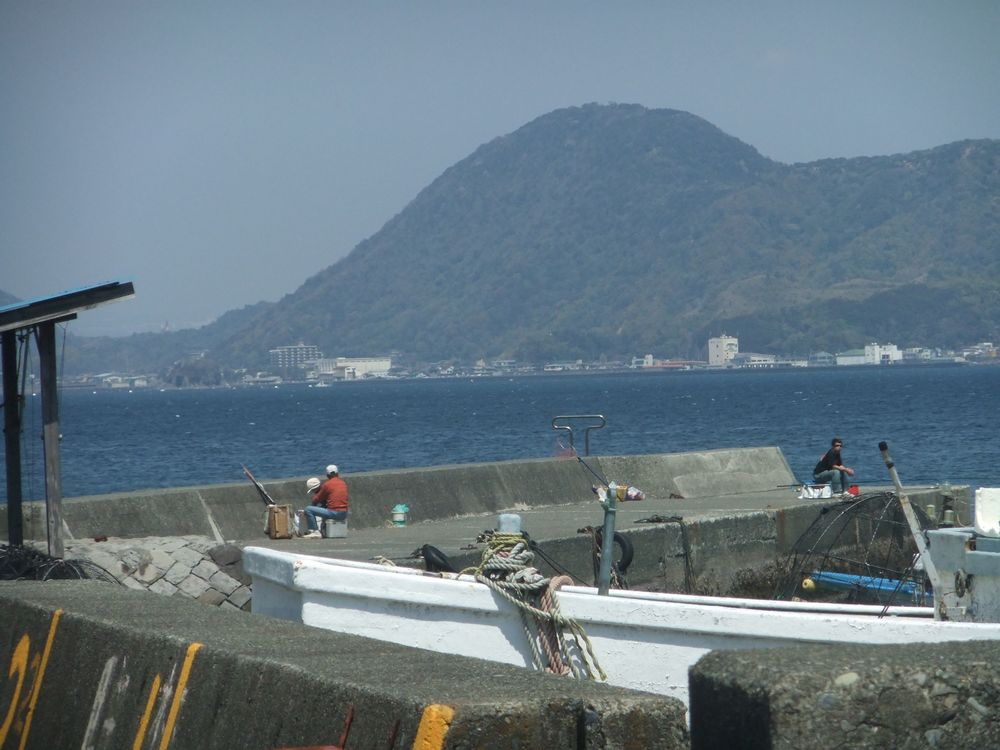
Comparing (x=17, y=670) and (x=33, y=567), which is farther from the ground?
(x=17, y=670)

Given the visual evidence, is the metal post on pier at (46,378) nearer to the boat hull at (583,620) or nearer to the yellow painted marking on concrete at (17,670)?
the boat hull at (583,620)

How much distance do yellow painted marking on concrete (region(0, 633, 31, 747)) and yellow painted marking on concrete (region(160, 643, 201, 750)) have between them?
3.23ft

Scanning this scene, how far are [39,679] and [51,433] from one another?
5825mm

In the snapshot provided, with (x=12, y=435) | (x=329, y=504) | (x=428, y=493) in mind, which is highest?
(x=12, y=435)

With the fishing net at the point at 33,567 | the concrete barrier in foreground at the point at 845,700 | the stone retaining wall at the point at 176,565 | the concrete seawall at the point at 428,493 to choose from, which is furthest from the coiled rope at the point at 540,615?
the concrete seawall at the point at 428,493

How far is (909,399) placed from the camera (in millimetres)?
112688

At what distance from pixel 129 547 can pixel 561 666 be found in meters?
6.40

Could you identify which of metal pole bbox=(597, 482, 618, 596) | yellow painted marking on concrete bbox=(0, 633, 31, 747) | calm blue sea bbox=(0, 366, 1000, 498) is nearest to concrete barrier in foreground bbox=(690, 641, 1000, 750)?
yellow painted marking on concrete bbox=(0, 633, 31, 747)

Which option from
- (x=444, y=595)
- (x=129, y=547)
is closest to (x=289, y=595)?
(x=444, y=595)

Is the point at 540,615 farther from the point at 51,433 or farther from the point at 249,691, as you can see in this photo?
the point at 51,433

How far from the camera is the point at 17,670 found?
4.96 metres

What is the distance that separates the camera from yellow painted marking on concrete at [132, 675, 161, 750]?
424 centimetres

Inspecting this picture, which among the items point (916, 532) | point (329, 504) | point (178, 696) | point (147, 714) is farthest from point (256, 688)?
point (329, 504)

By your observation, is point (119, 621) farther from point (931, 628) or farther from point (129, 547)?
point (129, 547)
